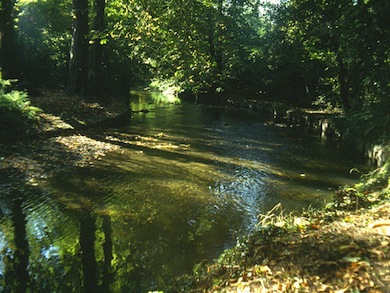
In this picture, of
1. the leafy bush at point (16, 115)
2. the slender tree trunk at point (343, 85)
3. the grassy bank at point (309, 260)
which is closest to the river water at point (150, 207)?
the grassy bank at point (309, 260)

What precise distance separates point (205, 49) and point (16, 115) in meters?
5.89

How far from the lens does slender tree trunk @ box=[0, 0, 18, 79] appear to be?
14.7 meters

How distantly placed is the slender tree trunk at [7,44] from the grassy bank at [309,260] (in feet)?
46.7

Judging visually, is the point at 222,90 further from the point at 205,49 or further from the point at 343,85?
the point at 343,85

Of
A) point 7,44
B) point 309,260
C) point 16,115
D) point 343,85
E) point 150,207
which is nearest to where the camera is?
point 309,260

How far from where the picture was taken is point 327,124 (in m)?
15.8

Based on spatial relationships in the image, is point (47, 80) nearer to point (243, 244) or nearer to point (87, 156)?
point (87, 156)

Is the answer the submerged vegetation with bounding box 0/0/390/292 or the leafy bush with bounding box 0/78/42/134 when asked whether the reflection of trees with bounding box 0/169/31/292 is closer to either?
the submerged vegetation with bounding box 0/0/390/292

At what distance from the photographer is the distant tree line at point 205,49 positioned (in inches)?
310

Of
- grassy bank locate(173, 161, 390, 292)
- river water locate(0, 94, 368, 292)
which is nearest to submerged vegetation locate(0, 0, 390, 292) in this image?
grassy bank locate(173, 161, 390, 292)

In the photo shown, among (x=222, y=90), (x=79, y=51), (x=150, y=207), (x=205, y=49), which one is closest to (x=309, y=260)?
(x=150, y=207)

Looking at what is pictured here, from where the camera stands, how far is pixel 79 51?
16234 mm

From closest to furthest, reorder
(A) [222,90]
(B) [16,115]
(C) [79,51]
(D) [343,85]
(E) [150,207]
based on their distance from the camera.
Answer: (E) [150,207] → (B) [16,115] → (A) [222,90] → (C) [79,51] → (D) [343,85]

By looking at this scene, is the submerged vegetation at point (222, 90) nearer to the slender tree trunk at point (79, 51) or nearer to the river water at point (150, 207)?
the slender tree trunk at point (79, 51)
